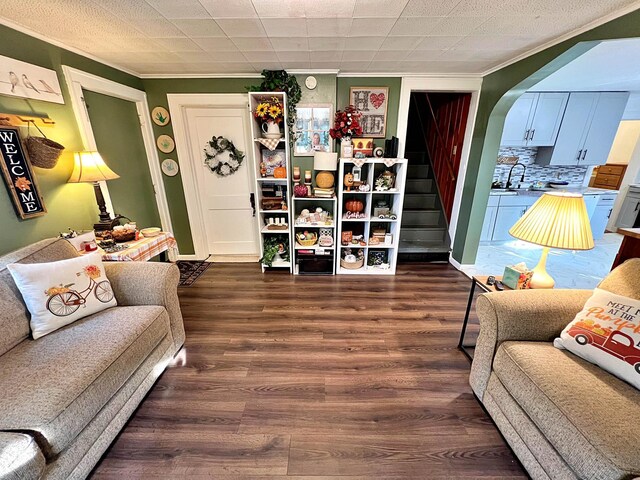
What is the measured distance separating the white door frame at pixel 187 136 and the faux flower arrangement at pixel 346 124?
42.9 inches

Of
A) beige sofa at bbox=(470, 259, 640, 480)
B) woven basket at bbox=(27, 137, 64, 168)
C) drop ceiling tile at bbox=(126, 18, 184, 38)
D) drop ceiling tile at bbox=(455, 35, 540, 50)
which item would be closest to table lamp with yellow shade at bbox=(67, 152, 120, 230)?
woven basket at bbox=(27, 137, 64, 168)

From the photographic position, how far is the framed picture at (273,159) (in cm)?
318

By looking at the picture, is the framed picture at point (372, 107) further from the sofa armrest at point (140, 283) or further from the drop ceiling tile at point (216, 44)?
the sofa armrest at point (140, 283)

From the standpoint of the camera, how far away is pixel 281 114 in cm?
284

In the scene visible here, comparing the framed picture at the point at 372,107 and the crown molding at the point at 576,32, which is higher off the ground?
the crown molding at the point at 576,32

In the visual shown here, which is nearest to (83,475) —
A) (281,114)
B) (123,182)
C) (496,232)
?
(123,182)

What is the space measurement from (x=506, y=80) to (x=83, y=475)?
4.17m

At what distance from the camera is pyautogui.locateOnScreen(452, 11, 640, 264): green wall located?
1723mm

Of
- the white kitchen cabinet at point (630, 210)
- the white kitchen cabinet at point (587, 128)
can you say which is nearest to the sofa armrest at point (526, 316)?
the white kitchen cabinet at point (587, 128)

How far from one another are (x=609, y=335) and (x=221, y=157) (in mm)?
3650

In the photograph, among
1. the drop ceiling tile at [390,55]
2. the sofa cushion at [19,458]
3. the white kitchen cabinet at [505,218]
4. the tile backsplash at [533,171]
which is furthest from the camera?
the tile backsplash at [533,171]

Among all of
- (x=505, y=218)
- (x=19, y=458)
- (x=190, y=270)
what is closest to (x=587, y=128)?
(x=505, y=218)

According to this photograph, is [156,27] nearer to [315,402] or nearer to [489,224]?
[315,402]

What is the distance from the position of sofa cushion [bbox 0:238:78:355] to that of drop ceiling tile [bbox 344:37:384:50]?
2.63 meters
